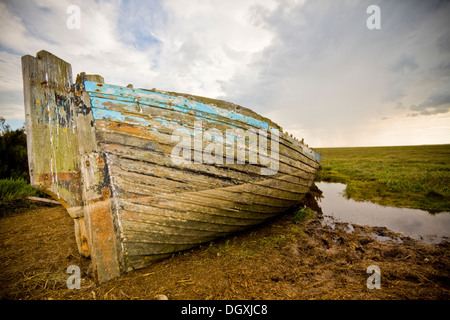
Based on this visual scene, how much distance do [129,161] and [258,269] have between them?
220cm

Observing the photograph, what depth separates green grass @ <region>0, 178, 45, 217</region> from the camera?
5410 millimetres

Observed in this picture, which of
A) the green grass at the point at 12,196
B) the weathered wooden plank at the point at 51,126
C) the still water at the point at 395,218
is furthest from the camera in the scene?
the green grass at the point at 12,196

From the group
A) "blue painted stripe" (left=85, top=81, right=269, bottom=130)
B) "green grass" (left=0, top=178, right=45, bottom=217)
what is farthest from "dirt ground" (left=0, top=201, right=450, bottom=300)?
"green grass" (left=0, top=178, right=45, bottom=217)

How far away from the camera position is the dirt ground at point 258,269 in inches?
84.7

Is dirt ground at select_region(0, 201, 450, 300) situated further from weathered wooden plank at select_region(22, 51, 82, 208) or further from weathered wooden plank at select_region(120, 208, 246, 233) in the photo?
weathered wooden plank at select_region(22, 51, 82, 208)

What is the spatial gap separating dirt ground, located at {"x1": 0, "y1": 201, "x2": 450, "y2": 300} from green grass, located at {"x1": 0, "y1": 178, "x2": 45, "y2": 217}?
8.00 ft

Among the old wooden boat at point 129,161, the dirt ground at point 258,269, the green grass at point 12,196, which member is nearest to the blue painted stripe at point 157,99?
the old wooden boat at point 129,161

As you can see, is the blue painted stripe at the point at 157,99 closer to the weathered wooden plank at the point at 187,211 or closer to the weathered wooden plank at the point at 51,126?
the weathered wooden plank at the point at 51,126

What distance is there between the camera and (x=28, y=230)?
4.22m

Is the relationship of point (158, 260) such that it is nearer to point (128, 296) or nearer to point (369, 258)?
point (128, 296)

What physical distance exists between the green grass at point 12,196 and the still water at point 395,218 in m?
8.70
